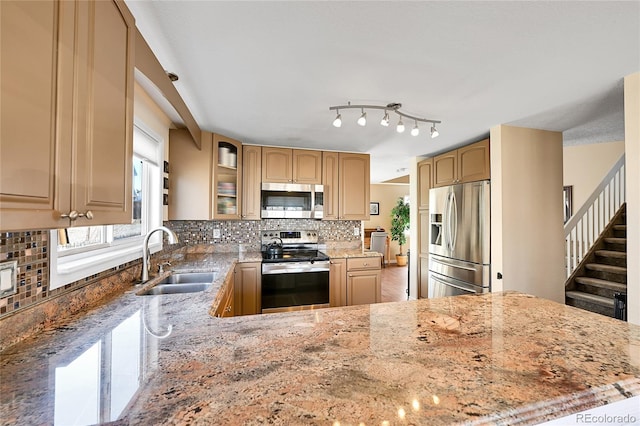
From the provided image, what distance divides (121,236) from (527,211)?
3609 millimetres

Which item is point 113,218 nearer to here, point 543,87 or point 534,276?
point 543,87

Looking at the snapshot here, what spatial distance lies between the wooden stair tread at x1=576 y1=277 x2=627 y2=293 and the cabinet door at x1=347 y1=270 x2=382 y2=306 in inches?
99.2

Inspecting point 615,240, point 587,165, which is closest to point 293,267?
point 615,240

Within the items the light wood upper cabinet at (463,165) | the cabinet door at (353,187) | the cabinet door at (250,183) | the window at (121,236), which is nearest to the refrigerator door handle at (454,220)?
the light wood upper cabinet at (463,165)

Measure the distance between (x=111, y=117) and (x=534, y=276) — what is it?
3548 millimetres

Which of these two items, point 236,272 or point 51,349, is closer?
point 51,349

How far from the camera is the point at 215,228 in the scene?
3.41 m

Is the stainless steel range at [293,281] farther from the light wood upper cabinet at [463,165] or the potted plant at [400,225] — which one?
the potted plant at [400,225]

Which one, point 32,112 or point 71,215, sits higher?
point 32,112

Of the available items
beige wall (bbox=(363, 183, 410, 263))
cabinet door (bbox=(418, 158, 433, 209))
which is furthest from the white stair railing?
beige wall (bbox=(363, 183, 410, 263))

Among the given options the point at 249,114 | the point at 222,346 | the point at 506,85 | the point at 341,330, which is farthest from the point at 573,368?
the point at 249,114

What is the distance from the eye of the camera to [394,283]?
17.8ft

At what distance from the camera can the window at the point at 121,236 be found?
1.22 m

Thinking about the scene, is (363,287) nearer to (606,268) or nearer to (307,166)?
(307,166)
